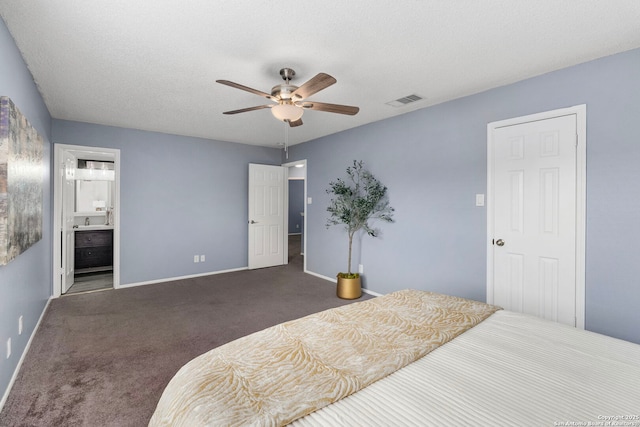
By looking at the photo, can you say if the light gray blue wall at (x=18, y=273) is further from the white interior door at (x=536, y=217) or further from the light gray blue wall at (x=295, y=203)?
the light gray blue wall at (x=295, y=203)

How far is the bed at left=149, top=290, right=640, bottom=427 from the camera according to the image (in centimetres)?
98

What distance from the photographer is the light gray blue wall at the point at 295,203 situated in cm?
1056

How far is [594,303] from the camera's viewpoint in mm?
2395

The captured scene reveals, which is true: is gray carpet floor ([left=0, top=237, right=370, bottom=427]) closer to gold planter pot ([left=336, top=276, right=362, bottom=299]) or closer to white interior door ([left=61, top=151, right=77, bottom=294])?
gold planter pot ([left=336, top=276, right=362, bottom=299])

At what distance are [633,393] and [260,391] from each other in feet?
4.40

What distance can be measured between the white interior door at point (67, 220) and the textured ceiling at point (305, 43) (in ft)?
4.09

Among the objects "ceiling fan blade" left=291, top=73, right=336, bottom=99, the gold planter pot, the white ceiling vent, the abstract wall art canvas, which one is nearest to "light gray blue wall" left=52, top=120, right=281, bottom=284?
the abstract wall art canvas

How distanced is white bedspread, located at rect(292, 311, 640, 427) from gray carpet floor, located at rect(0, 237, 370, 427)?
1.53 metres

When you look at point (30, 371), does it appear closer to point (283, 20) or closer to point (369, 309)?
point (369, 309)

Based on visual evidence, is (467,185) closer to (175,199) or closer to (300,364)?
(300,364)

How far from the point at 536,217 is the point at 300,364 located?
8.32 ft

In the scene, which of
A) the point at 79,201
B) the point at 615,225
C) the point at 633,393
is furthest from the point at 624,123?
the point at 79,201

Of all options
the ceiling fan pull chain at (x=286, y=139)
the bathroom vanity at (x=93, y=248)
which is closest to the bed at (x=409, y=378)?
the ceiling fan pull chain at (x=286, y=139)

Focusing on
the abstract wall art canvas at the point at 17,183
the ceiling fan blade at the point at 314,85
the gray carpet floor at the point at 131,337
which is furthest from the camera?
the ceiling fan blade at the point at 314,85
